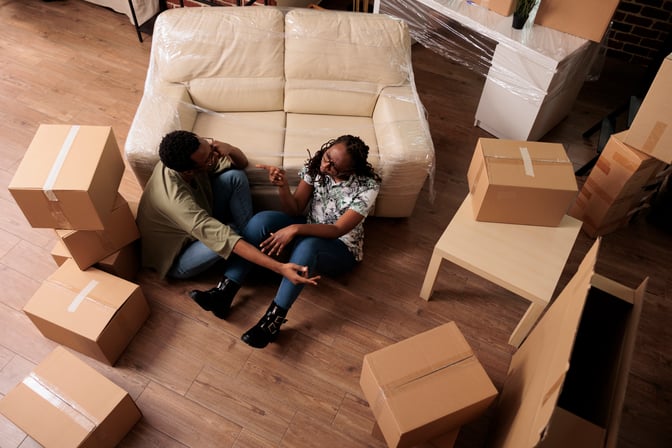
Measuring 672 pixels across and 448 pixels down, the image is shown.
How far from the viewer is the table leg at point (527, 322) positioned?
6.31 ft

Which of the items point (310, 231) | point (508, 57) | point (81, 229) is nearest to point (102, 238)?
point (81, 229)

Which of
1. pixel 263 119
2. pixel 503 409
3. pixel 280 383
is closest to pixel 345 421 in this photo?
pixel 280 383

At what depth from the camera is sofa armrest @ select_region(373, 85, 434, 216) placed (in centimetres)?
228

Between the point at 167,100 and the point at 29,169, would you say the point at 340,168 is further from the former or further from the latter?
the point at 29,169

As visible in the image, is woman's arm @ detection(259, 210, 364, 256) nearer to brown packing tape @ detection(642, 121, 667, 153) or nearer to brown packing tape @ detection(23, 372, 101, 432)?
brown packing tape @ detection(23, 372, 101, 432)

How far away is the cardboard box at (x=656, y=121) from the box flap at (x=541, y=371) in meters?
0.93

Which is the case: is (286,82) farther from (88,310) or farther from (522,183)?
(88,310)

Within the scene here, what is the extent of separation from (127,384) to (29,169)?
0.88 metres

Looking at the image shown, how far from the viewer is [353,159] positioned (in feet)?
6.48

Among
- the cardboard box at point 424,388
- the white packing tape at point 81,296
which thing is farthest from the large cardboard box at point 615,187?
the white packing tape at point 81,296

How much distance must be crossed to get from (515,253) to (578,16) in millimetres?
1388

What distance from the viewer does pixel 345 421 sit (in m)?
1.94

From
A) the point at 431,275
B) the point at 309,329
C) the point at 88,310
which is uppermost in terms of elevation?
the point at 431,275

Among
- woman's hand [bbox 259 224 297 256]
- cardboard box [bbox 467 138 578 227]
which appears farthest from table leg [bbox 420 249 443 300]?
woman's hand [bbox 259 224 297 256]
